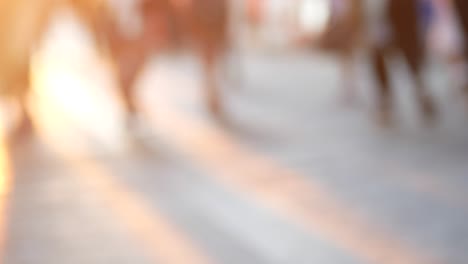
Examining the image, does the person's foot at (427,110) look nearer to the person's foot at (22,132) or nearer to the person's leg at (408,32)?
the person's leg at (408,32)

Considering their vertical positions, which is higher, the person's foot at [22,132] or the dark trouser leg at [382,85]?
the dark trouser leg at [382,85]

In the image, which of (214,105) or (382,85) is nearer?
(382,85)

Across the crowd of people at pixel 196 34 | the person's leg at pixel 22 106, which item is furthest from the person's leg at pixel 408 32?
the person's leg at pixel 22 106

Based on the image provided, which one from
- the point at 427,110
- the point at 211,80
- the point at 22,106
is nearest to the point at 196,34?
the point at 211,80

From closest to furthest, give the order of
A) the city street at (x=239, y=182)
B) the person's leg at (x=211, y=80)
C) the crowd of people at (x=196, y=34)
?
the city street at (x=239, y=182) → the crowd of people at (x=196, y=34) → the person's leg at (x=211, y=80)

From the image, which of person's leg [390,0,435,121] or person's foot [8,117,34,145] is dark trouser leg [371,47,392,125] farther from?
person's foot [8,117,34,145]

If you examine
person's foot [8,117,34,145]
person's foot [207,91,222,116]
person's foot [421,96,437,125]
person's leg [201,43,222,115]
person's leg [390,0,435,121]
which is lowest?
person's foot [8,117,34,145]

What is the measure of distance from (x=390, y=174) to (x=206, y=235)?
0.39m

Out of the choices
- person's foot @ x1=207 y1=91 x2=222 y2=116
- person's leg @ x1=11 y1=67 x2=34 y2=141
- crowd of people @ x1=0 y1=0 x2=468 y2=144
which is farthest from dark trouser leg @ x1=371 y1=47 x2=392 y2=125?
person's leg @ x1=11 y1=67 x2=34 y2=141

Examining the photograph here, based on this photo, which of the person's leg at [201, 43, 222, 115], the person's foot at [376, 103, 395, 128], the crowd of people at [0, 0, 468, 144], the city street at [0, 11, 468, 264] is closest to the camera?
the city street at [0, 11, 468, 264]

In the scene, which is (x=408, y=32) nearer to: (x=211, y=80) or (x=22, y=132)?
(x=211, y=80)

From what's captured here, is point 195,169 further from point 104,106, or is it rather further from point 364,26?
point 364,26

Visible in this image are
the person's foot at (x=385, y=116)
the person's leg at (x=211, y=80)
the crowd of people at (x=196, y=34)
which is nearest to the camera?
the crowd of people at (x=196, y=34)

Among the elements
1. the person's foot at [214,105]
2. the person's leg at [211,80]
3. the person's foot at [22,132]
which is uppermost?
the person's leg at [211,80]
